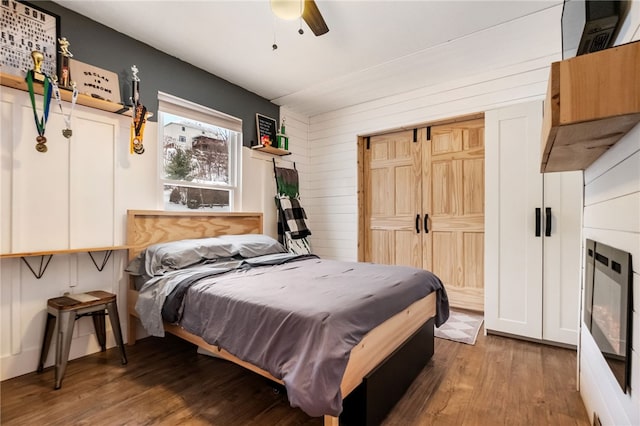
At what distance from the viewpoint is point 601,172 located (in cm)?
140

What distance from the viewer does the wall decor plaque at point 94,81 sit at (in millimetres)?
2331

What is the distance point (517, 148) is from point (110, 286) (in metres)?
3.77

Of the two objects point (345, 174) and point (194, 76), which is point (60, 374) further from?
point (345, 174)

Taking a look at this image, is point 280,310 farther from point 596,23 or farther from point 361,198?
point 361,198

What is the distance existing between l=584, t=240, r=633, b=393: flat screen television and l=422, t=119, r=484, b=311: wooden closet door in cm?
190

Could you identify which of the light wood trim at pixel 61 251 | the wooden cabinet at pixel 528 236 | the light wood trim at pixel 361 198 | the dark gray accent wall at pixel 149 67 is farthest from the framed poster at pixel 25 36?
the wooden cabinet at pixel 528 236

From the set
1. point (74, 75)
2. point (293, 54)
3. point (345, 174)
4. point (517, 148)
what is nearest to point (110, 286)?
point (74, 75)

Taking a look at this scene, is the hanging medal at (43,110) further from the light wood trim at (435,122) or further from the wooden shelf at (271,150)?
the light wood trim at (435,122)

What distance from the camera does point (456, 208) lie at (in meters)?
3.63

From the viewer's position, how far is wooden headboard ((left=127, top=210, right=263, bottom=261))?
104 inches

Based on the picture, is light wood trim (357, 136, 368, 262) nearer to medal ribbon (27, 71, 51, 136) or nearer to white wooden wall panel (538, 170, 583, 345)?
white wooden wall panel (538, 170, 583, 345)

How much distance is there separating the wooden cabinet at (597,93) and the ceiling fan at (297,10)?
5.05 feet

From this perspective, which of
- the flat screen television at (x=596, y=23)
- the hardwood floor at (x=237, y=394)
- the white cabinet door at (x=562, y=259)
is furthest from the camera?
the white cabinet door at (x=562, y=259)

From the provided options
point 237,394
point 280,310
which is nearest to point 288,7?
point 280,310
